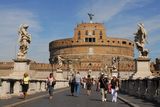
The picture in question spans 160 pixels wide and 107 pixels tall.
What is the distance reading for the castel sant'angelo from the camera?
444 ft

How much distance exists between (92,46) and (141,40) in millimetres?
108025

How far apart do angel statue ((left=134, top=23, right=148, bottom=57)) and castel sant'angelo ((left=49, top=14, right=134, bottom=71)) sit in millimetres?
100770

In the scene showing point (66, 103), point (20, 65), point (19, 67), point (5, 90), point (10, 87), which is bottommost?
point (66, 103)

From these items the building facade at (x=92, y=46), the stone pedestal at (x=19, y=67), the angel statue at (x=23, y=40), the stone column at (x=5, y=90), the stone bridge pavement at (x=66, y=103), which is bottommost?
the stone bridge pavement at (x=66, y=103)

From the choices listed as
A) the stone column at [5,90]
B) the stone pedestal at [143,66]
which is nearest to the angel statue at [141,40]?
the stone pedestal at [143,66]

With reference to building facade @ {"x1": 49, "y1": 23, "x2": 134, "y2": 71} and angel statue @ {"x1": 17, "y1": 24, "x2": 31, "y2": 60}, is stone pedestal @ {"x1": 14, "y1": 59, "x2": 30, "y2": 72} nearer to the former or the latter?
angel statue @ {"x1": 17, "y1": 24, "x2": 31, "y2": 60}

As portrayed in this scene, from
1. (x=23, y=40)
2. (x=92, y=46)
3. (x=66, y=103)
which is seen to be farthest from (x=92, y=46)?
(x=66, y=103)

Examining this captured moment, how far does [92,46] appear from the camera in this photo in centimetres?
13638

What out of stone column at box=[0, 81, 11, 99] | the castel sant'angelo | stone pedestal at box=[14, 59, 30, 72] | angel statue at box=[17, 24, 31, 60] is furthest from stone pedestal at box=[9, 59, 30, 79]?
the castel sant'angelo

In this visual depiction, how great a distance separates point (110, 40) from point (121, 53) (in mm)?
5893

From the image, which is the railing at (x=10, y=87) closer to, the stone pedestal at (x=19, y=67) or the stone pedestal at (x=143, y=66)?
the stone pedestal at (x=19, y=67)

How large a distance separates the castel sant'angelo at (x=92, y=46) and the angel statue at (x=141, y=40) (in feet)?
331

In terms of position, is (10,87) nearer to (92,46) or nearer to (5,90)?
(5,90)

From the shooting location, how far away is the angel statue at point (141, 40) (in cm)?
2798
